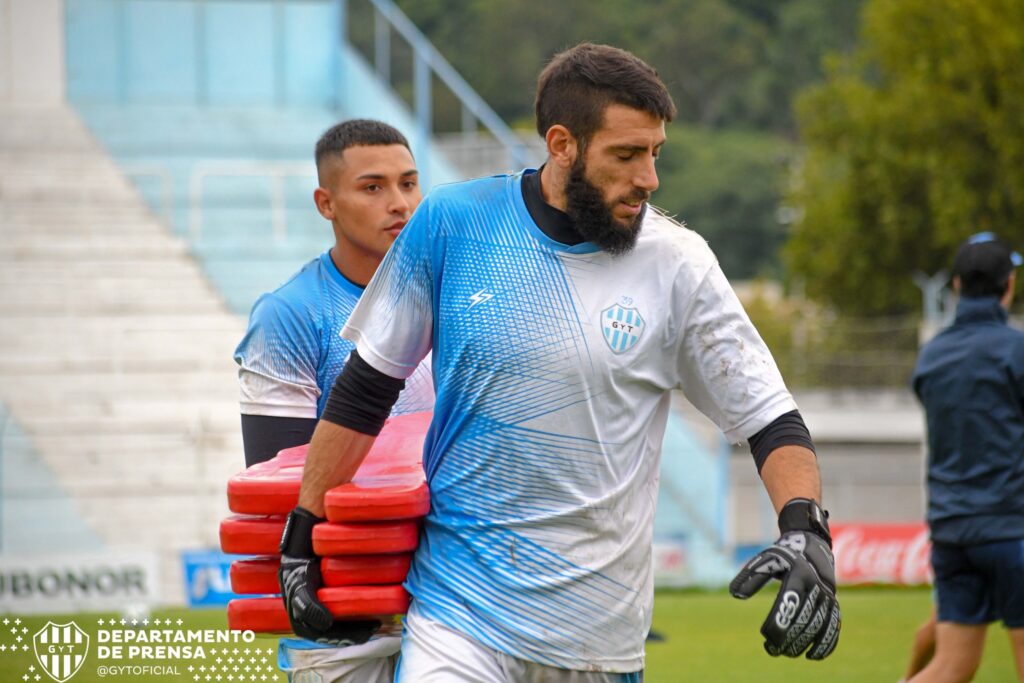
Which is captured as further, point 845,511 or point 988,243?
point 845,511

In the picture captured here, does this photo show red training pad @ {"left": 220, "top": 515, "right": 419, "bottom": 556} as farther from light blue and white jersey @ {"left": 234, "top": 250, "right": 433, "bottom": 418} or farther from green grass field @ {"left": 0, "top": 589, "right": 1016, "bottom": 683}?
green grass field @ {"left": 0, "top": 589, "right": 1016, "bottom": 683}

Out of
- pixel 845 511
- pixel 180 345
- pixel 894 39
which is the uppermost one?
pixel 894 39

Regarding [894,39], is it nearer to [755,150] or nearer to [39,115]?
[39,115]

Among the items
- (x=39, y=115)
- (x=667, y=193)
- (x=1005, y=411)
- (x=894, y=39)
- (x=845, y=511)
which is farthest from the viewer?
(x=667, y=193)

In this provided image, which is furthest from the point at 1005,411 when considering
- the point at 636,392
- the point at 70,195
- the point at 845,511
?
the point at 845,511

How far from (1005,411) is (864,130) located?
3510cm

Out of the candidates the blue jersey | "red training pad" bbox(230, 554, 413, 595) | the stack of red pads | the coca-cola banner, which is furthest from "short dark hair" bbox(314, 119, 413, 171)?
the coca-cola banner

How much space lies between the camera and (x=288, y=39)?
2780cm

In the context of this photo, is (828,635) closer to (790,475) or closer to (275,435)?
(790,475)

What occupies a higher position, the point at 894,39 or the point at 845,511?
the point at 894,39

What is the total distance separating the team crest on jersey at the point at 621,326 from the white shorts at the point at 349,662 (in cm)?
135

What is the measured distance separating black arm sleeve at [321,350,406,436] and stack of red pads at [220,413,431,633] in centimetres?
17

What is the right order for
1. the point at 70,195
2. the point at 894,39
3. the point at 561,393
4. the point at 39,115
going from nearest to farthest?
1. the point at 561,393
2. the point at 70,195
3. the point at 39,115
4. the point at 894,39

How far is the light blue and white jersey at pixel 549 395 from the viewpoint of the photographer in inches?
154
